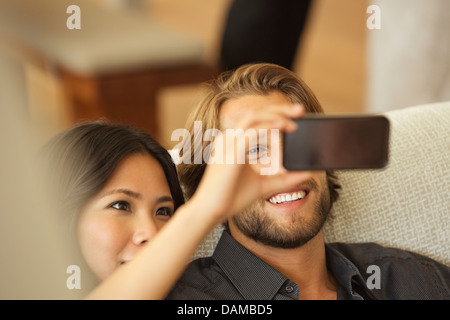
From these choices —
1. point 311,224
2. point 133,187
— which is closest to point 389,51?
point 311,224

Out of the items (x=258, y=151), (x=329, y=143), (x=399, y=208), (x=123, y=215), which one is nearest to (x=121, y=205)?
(x=123, y=215)

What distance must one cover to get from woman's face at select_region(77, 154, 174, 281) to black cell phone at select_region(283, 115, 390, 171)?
238mm

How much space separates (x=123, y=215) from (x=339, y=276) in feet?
1.17

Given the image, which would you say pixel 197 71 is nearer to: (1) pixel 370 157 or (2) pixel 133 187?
(2) pixel 133 187

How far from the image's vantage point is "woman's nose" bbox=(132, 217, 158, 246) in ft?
2.57

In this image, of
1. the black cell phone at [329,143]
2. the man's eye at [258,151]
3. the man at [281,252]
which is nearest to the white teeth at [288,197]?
the man at [281,252]

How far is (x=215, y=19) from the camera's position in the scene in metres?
3.51

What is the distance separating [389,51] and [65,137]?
1.33 meters

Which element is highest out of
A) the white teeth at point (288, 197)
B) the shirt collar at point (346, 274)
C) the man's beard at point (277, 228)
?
the white teeth at point (288, 197)

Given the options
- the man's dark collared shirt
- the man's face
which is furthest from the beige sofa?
the man's face

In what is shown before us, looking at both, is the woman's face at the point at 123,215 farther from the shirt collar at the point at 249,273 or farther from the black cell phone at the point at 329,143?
the black cell phone at the point at 329,143

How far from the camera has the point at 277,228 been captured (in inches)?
33.7

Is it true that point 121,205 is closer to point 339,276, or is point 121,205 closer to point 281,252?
point 281,252

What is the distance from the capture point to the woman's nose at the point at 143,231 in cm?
78
